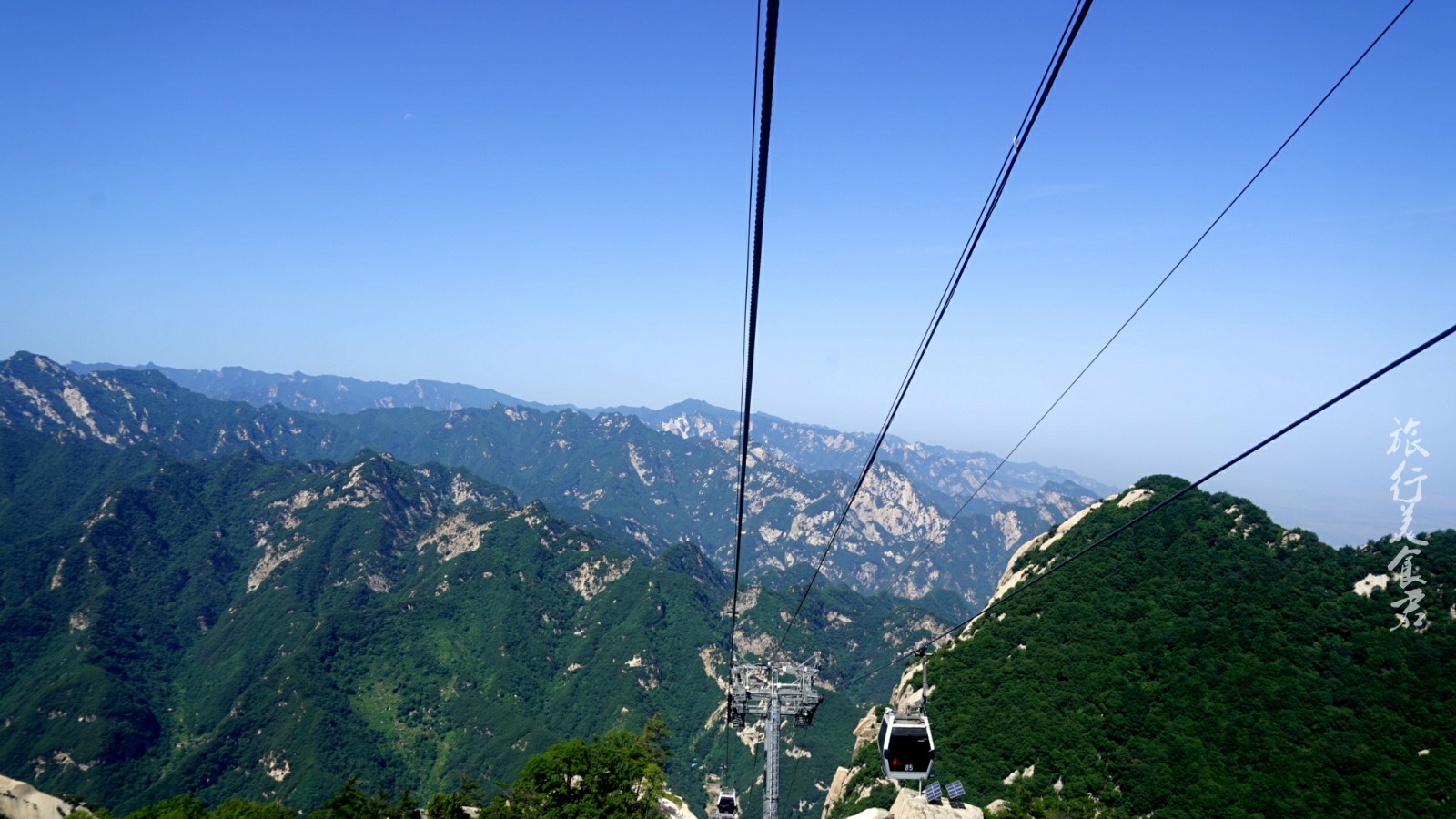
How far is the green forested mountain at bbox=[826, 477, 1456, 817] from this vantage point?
51781 mm

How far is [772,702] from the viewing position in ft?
128

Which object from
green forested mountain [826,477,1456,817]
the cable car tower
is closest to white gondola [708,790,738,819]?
the cable car tower

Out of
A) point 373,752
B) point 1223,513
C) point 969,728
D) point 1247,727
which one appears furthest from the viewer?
point 373,752

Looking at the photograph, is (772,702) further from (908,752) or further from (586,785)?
(586,785)

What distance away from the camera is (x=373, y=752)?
175 metres

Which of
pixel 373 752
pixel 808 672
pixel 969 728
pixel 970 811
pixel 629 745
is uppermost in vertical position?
pixel 808 672

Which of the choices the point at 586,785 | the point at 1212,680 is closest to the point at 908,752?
the point at 586,785

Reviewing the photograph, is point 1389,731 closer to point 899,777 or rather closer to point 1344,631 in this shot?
point 1344,631

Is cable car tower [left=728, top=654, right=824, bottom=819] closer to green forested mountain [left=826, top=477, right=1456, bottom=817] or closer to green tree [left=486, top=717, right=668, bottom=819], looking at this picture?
green tree [left=486, top=717, right=668, bottom=819]

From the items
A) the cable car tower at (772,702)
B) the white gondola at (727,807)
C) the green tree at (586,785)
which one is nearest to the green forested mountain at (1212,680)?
the white gondola at (727,807)

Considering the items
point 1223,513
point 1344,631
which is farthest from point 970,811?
point 1223,513

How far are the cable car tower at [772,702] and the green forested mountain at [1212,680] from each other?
31697 mm

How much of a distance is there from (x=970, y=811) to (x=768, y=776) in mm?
11680

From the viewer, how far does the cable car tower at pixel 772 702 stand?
129 feet
